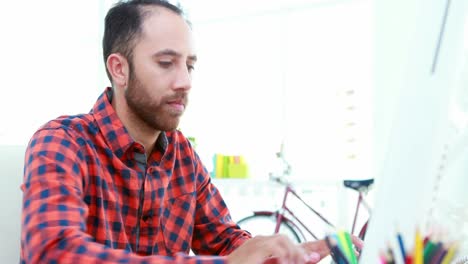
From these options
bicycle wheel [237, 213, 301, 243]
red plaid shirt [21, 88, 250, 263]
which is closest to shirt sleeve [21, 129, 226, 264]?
red plaid shirt [21, 88, 250, 263]

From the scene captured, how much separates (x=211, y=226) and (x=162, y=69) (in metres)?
0.35

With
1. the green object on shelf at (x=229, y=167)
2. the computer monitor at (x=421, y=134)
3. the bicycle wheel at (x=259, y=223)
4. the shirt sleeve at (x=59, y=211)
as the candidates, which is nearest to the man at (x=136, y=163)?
the shirt sleeve at (x=59, y=211)

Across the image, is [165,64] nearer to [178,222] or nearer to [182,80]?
[182,80]

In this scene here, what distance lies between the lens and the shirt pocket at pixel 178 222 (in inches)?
35.8

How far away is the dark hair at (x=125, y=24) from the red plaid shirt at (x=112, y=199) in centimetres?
10

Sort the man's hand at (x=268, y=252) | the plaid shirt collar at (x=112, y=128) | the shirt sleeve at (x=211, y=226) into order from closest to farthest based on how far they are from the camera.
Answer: the man's hand at (x=268, y=252)
the plaid shirt collar at (x=112, y=128)
the shirt sleeve at (x=211, y=226)

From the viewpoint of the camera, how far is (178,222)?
0.93 m

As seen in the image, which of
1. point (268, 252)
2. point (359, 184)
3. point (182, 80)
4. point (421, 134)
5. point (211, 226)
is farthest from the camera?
point (359, 184)

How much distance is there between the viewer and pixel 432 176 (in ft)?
1.06

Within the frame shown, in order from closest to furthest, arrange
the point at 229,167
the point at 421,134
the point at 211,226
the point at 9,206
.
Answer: the point at 421,134 → the point at 9,206 → the point at 211,226 → the point at 229,167

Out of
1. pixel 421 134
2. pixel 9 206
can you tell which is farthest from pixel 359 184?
pixel 421 134

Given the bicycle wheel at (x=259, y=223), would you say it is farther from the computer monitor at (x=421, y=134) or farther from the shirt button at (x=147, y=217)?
the computer monitor at (x=421, y=134)

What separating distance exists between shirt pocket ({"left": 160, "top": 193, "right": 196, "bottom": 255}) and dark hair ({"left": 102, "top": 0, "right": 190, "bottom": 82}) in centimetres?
30

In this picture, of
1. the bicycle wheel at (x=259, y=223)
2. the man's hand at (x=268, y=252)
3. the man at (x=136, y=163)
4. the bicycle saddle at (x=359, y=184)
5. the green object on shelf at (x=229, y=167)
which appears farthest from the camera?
the green object on shelf at (x=229, y=167)
